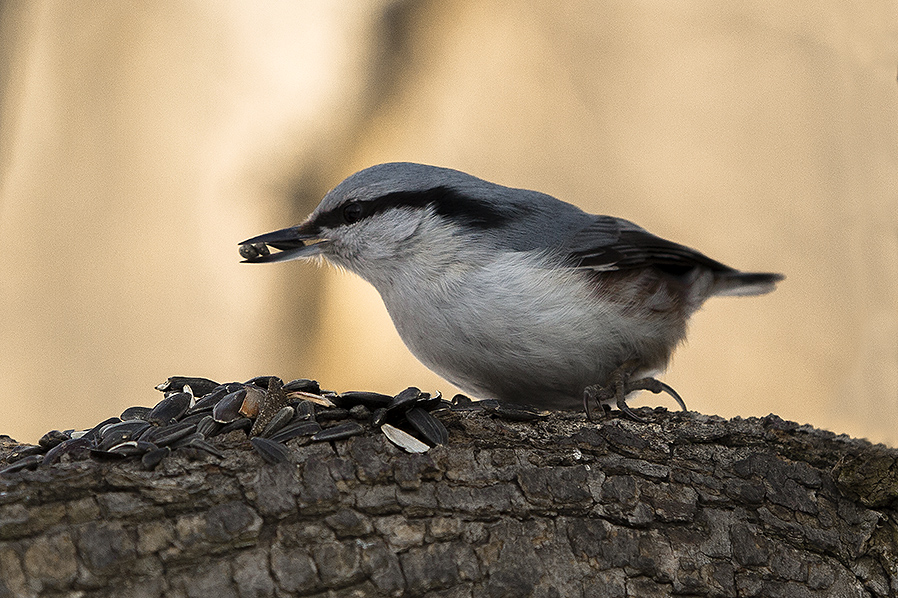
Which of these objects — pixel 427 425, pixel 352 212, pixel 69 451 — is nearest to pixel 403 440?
pixel 427 425

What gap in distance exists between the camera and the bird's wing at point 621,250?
207 cm

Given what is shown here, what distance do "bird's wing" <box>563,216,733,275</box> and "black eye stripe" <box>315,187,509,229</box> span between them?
213 mm

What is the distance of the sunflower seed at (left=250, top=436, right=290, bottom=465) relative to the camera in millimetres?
1400

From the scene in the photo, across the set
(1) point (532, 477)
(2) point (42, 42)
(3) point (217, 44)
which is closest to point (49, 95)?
(2) point (42, 42)

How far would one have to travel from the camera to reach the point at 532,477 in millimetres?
1469

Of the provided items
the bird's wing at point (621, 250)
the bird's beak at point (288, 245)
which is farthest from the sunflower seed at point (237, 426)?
the bird's wing at point (621, 250)

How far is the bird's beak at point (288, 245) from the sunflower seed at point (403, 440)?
779 mm

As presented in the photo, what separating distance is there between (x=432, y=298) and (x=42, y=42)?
7.31ft

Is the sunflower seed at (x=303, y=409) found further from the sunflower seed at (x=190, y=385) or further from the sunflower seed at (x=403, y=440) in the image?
the sunflower seed at (x=190, y=385)

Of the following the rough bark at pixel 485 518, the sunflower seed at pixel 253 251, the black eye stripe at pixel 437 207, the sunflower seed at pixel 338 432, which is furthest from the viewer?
the sunflower seed at pixel 253 251

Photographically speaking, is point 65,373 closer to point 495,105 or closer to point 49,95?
point 49,95

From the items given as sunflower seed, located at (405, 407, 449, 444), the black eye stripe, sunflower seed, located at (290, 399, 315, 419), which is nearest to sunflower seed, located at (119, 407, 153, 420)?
sunflower seed, located at (290, 399, 315, 419)

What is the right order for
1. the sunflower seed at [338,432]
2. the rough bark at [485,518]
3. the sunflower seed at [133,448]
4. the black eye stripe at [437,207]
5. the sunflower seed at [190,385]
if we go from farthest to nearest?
the black eye stripe at [437,207] → the sunflower seed at [190,385] → the sunflower seed at [338,432] → the sunflower seed at [133,448] → the rough bark at [485,518]

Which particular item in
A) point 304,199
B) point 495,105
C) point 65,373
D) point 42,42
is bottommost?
point 65,373
